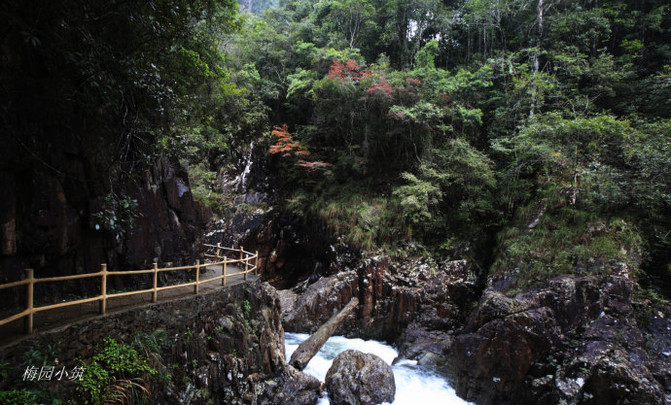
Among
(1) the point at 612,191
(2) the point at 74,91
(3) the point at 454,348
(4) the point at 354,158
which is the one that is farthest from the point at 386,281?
(2) the point at 74,91

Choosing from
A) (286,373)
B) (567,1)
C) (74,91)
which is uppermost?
(567,1)

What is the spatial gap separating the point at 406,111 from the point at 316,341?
9.31m

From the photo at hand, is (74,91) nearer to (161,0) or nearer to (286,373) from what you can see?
(161,0)

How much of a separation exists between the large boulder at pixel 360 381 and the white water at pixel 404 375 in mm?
350

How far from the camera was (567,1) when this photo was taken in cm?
1464

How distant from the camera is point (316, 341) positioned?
9.30 metres

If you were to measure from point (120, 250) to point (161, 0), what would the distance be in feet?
16.0

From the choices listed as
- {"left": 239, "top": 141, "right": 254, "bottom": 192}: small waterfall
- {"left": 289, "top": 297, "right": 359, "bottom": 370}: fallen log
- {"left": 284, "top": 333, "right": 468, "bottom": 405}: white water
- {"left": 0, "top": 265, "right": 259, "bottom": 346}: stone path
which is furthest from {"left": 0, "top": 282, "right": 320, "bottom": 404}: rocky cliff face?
{"left": 239, "top": 141, "right": 254, "bottom": 192}: small waterfall

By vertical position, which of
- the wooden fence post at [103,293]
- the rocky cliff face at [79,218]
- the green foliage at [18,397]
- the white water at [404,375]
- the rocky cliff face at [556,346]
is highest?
the rocky cliff face at [79,218]

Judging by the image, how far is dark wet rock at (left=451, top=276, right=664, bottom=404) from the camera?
6.16 m

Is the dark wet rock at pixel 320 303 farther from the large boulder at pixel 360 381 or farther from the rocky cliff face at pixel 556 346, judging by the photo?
the large boulder at pixel 360 381

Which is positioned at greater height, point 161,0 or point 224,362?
point 161,0

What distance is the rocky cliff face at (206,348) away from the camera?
3659 millimetres

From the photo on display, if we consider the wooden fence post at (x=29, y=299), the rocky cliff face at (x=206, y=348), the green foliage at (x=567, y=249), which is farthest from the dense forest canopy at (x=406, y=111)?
the rocky cliff face at (x=206, y=348)
